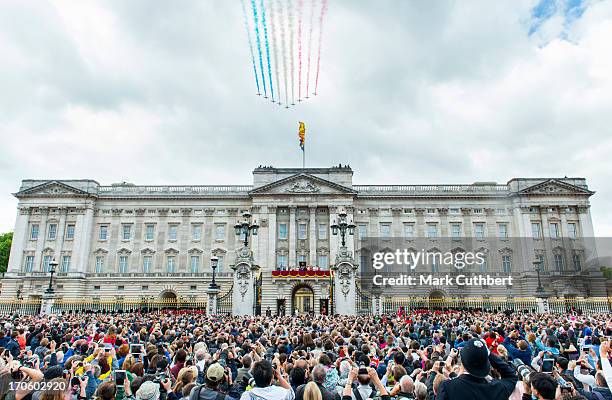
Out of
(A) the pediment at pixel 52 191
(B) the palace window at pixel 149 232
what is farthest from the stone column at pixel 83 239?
(B) the palace window at pixel 149 232

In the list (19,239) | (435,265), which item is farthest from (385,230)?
(19,239)

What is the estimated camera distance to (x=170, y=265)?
5941cm

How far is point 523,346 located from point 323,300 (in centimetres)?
3252

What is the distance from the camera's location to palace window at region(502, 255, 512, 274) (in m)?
58.3

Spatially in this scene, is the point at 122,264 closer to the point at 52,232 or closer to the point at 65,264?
the point at 65,264

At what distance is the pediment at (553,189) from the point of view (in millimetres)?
58875

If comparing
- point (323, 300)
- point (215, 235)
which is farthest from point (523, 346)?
point (215, 235)

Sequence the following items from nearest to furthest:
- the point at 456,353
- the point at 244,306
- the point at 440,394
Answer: the point at 440,394
the point at 456,353
the point at 244,306

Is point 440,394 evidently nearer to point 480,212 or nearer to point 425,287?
point 425,287

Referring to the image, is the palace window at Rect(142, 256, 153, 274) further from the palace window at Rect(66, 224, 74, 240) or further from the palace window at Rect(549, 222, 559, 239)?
the palace window at Rect(549, 222, 559, 239)

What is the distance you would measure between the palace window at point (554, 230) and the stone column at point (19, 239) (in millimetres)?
71220

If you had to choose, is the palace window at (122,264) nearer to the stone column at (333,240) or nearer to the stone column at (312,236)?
the stone column at (312,236)

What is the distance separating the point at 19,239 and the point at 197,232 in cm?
2406

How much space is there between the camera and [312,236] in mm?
58031
